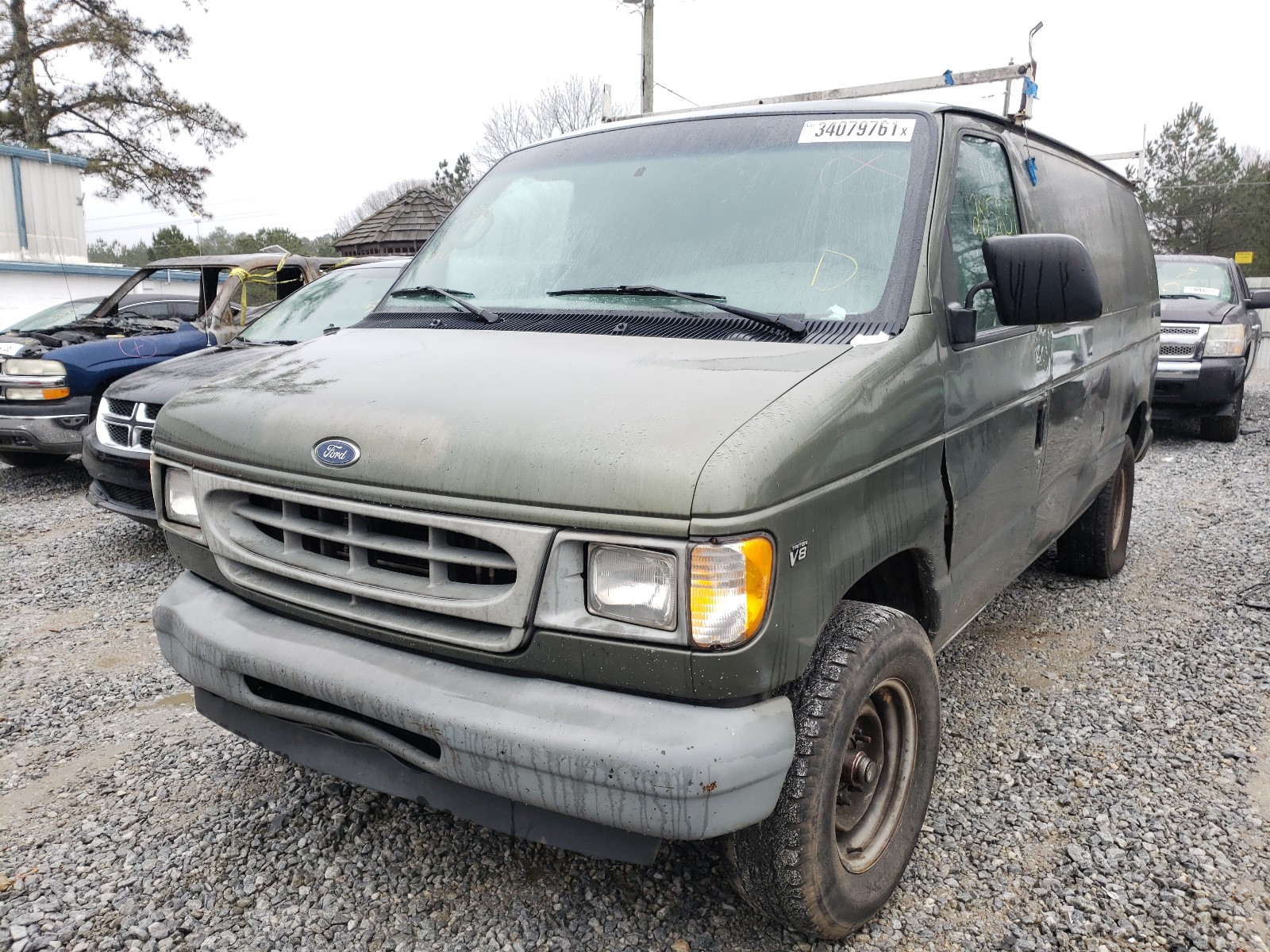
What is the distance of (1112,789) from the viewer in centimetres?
312

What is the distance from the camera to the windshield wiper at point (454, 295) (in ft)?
9.40

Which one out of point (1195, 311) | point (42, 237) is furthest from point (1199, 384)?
point (42, 237)

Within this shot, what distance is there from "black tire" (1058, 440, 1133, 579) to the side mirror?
Result: 2557mm

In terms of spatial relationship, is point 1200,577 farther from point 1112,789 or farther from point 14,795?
point 14,795

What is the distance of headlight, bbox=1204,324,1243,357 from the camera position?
379 inches

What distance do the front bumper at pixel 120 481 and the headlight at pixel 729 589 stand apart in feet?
15.7

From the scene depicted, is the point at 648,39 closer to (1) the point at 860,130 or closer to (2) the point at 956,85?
(2) the point at 956,85

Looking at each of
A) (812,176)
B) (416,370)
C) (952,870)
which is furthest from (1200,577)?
(416,370)

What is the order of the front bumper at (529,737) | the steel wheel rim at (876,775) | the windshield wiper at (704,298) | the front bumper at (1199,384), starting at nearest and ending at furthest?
the front bumper at (529,737), the steel wheel rim at (876,775), the windshield wiper at (704,298), the front bumper at (1199,384)

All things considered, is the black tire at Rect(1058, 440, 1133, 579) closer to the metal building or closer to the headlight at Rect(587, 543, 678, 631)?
the headlight at Rect(587, 543, 678, 631)

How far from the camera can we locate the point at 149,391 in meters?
5.80

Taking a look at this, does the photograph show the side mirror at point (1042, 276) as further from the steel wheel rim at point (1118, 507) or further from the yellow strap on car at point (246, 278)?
the yellow strap on car at point (246, 278)

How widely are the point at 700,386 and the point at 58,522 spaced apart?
6.65 metres

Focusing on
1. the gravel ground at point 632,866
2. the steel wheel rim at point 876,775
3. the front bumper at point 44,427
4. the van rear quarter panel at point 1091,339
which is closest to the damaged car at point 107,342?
the front bumper at point 44,427
